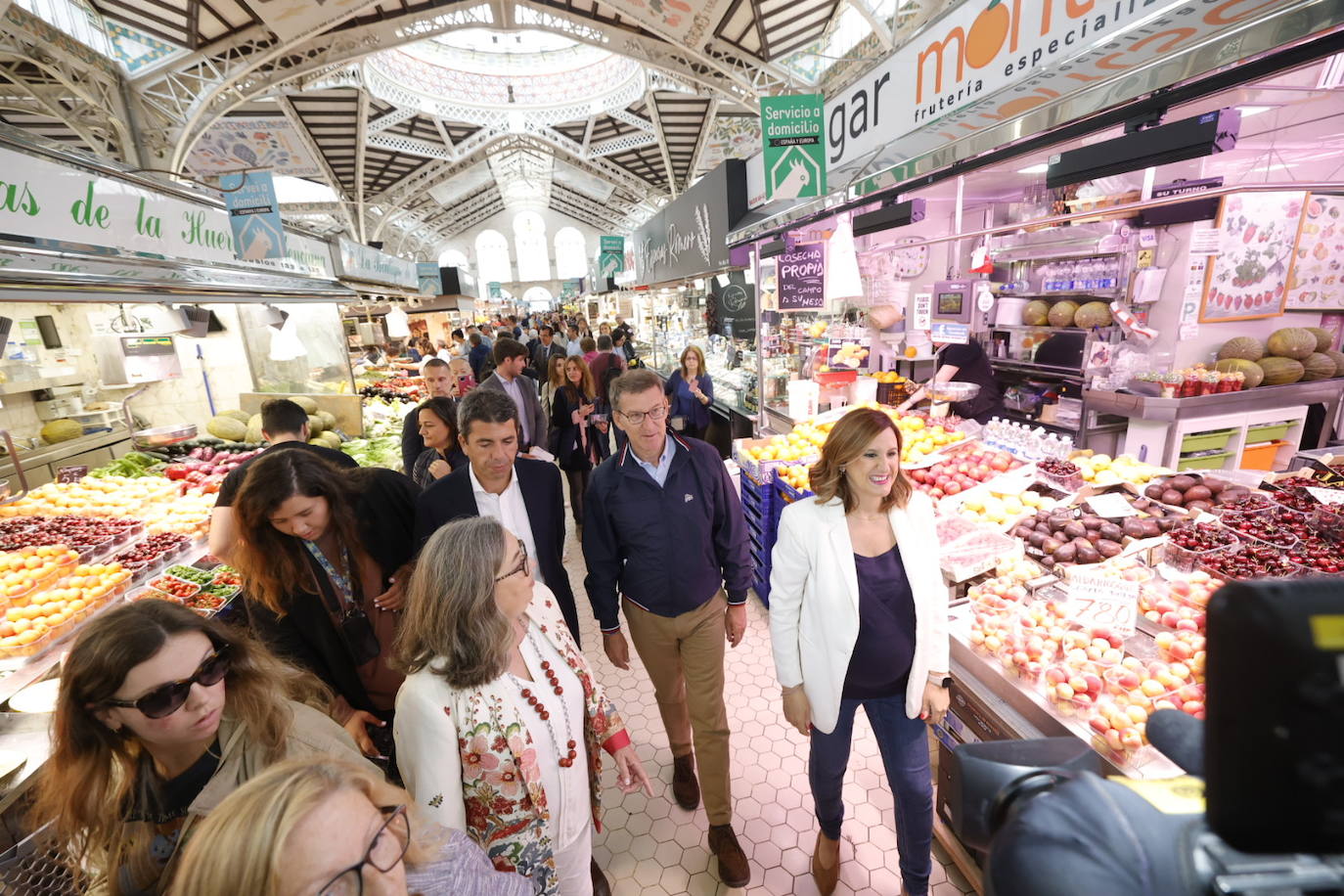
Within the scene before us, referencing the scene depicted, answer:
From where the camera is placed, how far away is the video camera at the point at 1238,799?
345 mm

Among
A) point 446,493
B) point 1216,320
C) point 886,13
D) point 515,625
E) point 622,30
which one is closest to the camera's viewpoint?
point 515,625

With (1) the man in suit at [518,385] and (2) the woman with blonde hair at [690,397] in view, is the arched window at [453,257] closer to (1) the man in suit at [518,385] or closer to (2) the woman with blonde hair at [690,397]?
(2) the woman with blonde hair at [690,397]

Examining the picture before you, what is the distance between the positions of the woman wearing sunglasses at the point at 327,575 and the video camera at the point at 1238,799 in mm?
2312

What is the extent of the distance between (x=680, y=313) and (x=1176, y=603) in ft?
33.1

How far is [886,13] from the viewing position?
8.68 m

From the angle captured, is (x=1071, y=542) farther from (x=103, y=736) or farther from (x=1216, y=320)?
(x=1216, y=320)

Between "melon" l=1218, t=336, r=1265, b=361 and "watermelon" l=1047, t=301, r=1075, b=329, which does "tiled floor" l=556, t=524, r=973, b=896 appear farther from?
"watermelon" l=1047, t=301, r=1075, b=329

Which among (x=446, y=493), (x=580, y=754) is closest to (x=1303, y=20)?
(x=580, y=754)

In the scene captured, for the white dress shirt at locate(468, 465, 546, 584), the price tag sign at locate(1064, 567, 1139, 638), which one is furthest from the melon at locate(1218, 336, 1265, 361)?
the white dress shirt at locate(468, 465, 546, 584)

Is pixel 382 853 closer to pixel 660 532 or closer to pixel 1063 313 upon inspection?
pixel 660 532

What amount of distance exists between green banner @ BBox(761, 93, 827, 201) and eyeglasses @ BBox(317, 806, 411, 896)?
4.21 metres

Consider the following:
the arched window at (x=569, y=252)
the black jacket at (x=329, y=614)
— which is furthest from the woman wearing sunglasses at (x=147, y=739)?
the arched window at (x=569, y=252)

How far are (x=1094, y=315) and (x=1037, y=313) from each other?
2.71 feet

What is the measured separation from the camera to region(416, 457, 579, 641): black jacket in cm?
235
